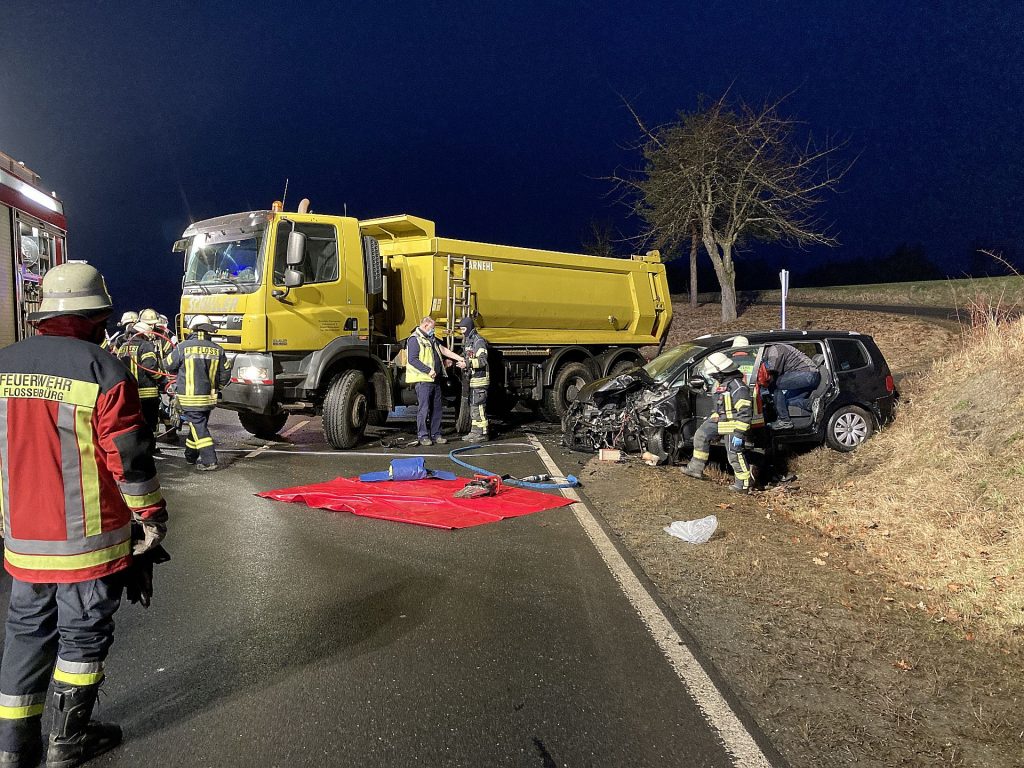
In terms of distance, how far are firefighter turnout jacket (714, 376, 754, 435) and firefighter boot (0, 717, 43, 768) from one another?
21.1ft

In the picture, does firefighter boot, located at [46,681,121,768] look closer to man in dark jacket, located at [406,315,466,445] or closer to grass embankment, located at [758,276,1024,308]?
man in dark jacket, located at [406,315,466,445]

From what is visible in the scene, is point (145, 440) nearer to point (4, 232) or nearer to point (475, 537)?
point (475, 537)

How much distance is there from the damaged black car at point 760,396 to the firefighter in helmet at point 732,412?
20.0 inches

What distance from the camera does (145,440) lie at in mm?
2891

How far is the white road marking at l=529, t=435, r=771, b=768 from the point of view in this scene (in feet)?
9.46

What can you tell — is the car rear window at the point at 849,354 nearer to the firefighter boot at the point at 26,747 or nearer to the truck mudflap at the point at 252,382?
the truck mudflap at the point at 252,382

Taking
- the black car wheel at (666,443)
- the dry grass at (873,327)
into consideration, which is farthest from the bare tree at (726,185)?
the black car wheel at (666,443)

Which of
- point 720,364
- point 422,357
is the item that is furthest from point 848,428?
point 422,357

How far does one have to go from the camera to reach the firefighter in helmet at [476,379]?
1136cm

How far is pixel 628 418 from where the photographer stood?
30.6 ft

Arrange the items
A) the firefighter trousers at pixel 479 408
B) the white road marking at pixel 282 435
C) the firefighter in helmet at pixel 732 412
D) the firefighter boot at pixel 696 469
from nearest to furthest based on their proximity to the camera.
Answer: the firefighter in helmet at pixel 732 412, the firefighter boot at pixel 696 469, the white road marking at pixel 282 435, the firefighter trousers at pixel 479 408

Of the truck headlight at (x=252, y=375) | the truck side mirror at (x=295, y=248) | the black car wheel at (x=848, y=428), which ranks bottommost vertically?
the black car wheel at (x=848, y=428)

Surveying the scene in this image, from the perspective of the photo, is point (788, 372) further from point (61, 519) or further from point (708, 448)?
point (61, 519)

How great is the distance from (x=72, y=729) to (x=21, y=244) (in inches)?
335
